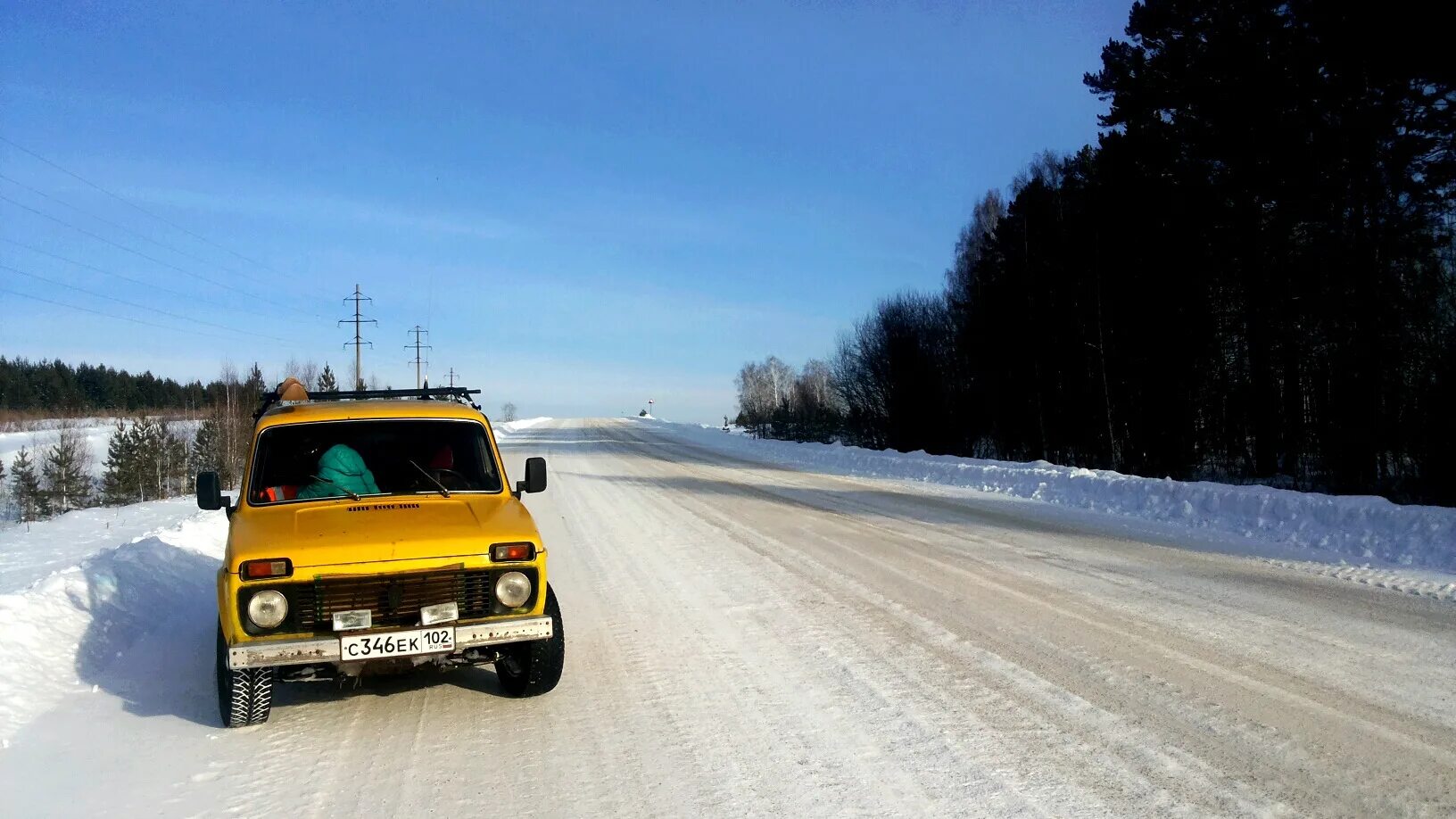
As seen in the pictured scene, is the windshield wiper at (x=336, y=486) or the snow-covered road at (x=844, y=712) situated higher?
the windshield wiper at (x=336, y=486)

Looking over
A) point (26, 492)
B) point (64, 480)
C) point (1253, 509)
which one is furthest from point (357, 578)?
point (64, 480)

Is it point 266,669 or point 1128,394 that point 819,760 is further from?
point 1128,394

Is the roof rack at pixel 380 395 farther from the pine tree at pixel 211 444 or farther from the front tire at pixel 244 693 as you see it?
the pine tree at pixel 211 444

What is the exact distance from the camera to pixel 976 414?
3550cm

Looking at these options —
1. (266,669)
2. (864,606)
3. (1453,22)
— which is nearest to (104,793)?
(266,669)

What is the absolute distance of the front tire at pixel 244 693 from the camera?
4.92 metres

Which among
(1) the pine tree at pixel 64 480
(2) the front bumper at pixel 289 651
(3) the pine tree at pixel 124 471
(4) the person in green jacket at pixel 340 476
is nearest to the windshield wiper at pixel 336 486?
(4) the person in green jacket at pixel 340 476

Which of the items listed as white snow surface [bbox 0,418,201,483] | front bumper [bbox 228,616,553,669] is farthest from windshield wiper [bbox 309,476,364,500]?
white snow surface [bbox 0,418,201,483]

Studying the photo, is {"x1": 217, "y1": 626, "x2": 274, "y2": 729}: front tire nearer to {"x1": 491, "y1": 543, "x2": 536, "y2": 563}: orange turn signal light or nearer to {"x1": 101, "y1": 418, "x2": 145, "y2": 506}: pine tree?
{"x1": 491, "y1": 543, "x2": 536, "y2": 563}: orange turn signal light

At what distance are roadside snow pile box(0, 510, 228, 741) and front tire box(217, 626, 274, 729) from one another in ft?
4.06

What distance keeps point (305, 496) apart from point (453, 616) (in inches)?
70.5

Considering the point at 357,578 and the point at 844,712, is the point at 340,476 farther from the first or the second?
the point at 844,712

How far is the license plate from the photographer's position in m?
4.72

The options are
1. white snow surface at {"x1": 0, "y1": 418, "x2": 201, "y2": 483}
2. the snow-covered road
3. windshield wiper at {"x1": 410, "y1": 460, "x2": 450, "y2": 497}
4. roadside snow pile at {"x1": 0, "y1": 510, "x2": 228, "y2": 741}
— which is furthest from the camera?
white snow surface at {"x1": 0, "y1": 418, "x2": 201, "y2": 483}
